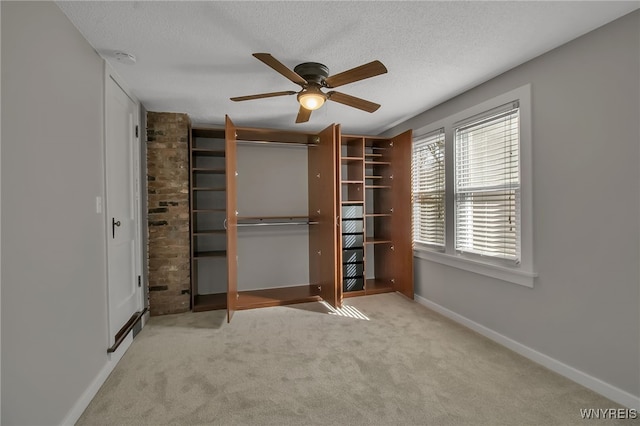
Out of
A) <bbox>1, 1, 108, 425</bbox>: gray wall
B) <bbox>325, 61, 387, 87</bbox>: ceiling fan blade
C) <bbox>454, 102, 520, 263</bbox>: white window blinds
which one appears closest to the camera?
<bbox>1, 1, 108, 425</bbox>: gray wall

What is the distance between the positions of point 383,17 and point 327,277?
2772mm

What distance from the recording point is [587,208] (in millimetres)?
2008

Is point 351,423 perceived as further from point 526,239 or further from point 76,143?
point 76,143

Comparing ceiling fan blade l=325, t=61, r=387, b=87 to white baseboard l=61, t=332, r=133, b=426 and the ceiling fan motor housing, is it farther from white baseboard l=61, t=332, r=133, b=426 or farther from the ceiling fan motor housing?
white baseboard l=61, t=332, r=133, b=426

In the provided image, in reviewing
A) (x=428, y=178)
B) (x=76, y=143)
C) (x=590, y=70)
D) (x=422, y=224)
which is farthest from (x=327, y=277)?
(x=590, y=70)

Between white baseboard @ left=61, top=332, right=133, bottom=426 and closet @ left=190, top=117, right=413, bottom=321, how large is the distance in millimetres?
1103

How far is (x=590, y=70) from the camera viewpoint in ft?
6.49

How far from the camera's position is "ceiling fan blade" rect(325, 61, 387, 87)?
178 cm

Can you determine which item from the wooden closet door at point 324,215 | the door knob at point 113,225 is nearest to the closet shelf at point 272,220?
the wooden closet door at point 324,215

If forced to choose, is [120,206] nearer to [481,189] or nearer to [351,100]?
[351,100]

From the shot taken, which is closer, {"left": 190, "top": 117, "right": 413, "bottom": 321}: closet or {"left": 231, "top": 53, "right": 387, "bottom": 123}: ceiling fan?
{"left": 231, "top": 53, "right": 387, "bottom": 123}: ceiling fan

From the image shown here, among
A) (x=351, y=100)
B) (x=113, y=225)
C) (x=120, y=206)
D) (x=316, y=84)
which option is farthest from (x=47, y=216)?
(x=351, y=100)

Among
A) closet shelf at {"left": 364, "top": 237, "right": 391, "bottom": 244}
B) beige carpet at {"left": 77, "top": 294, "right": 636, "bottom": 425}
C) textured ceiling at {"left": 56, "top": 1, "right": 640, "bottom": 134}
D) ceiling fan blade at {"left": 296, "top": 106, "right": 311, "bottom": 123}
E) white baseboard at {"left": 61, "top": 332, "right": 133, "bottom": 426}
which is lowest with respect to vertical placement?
beige carpet at {"left": 77, "top": 294, "right": 636, "bottom": 425}

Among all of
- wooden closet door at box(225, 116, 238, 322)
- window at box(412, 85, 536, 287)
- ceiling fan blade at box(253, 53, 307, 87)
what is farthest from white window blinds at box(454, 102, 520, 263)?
wooden closet door at box(225, 116, 238, 322)
